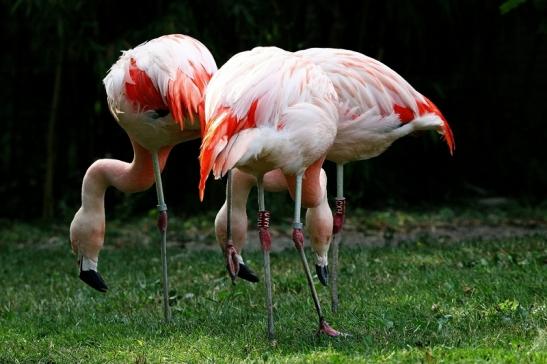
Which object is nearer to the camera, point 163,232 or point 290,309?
point 290,309

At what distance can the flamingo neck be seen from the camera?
4.58 m

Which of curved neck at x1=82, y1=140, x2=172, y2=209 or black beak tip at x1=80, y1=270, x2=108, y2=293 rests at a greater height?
curved neck at x1=82, y1=140, x2=172, y2=209

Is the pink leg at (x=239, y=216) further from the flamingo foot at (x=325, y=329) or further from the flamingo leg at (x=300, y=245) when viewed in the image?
the flamingo foot at (x=325, y=329)

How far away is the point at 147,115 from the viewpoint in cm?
495

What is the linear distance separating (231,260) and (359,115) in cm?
97

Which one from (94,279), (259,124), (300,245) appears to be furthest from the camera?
(94,279)

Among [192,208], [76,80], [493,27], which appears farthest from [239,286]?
[493,27]

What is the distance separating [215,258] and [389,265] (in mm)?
1411

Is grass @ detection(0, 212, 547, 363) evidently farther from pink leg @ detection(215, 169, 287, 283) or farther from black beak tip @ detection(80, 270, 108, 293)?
pink leg @ detection(215, 169, 287, 283)

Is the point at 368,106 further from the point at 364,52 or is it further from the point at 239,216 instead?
the point at 364,52

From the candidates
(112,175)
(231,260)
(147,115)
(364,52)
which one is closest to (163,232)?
(112,175)

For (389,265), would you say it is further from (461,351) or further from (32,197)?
(32,197)

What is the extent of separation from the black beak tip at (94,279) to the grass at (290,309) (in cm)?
16

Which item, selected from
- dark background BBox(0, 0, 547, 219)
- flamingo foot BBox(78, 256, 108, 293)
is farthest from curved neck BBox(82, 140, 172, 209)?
dark background BBox(0, 0, 547, 219)
